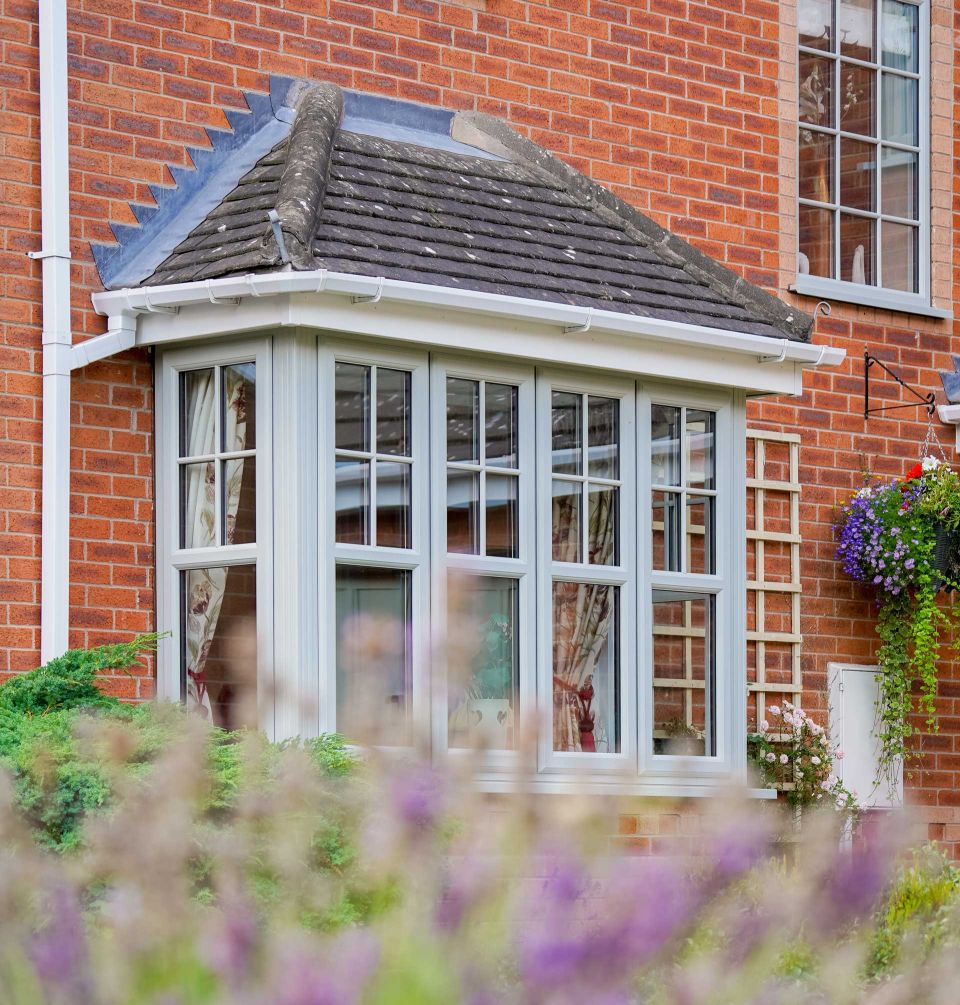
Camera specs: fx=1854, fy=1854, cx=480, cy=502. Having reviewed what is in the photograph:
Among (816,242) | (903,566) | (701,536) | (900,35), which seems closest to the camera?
(701,536)

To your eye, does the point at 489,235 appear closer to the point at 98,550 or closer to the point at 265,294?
the point at 265,294

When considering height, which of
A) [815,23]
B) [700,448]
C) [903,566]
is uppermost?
[815,23]

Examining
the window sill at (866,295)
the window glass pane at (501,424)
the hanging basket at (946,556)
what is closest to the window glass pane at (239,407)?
the window glass pane at (501,424)

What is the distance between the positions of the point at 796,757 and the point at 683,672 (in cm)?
121

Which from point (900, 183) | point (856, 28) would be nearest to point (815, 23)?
point (856, 28)

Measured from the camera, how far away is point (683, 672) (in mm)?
7555

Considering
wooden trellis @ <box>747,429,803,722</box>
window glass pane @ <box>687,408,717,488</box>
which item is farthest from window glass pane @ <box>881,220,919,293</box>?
window glass pane @ <box>687,408,717,488</box>

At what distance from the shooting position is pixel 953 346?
9711 mm

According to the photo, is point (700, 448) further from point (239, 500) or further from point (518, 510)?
point (239, 500)

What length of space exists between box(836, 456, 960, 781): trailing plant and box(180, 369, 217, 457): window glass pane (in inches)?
138

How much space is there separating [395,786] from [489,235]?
534 centimetres

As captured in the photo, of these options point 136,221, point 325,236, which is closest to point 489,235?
point 325,236

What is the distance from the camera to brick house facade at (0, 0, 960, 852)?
675 centimetres

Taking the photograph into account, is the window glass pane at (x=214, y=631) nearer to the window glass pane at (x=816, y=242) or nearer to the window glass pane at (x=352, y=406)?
the window glass pane at (x=352, y=406)
